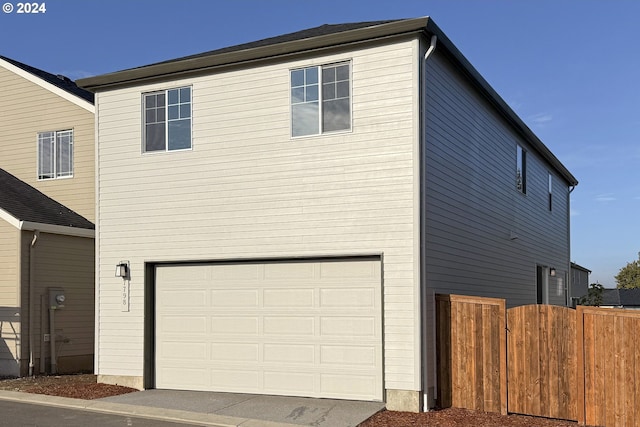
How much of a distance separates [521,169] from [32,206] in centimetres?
1243

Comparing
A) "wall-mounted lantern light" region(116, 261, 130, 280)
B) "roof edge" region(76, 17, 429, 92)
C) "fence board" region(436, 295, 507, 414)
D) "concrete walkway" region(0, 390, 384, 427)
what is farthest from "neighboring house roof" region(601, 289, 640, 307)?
"roof edge" region(76, 17, 429, 92)

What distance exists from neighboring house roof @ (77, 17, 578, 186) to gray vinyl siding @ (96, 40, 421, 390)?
0.20 m

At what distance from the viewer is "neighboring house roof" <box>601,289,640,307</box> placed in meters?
60.9

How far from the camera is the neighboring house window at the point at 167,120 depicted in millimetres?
12938

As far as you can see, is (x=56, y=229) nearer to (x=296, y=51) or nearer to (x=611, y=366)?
(x=296, y=51)

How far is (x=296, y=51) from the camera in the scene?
1177cm

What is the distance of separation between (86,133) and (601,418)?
13561 mm

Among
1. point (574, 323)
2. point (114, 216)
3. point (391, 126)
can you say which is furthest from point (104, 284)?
point (574, 323)

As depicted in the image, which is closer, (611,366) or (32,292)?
(611,366)

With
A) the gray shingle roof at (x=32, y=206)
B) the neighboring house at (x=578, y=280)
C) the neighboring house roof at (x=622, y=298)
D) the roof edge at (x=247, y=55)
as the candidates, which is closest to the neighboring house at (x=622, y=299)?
the neighboring house roof at (x=622, y=298)

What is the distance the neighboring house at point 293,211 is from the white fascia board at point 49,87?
376 cm

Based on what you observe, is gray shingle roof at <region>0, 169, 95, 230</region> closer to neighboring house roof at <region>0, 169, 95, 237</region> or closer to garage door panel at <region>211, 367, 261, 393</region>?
neighboring house roof at <region>0, 169, 95, 237</region>

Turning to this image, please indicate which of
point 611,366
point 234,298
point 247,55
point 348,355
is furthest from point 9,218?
point 611,366

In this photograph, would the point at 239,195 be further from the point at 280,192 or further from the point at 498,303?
the point at 498,303
